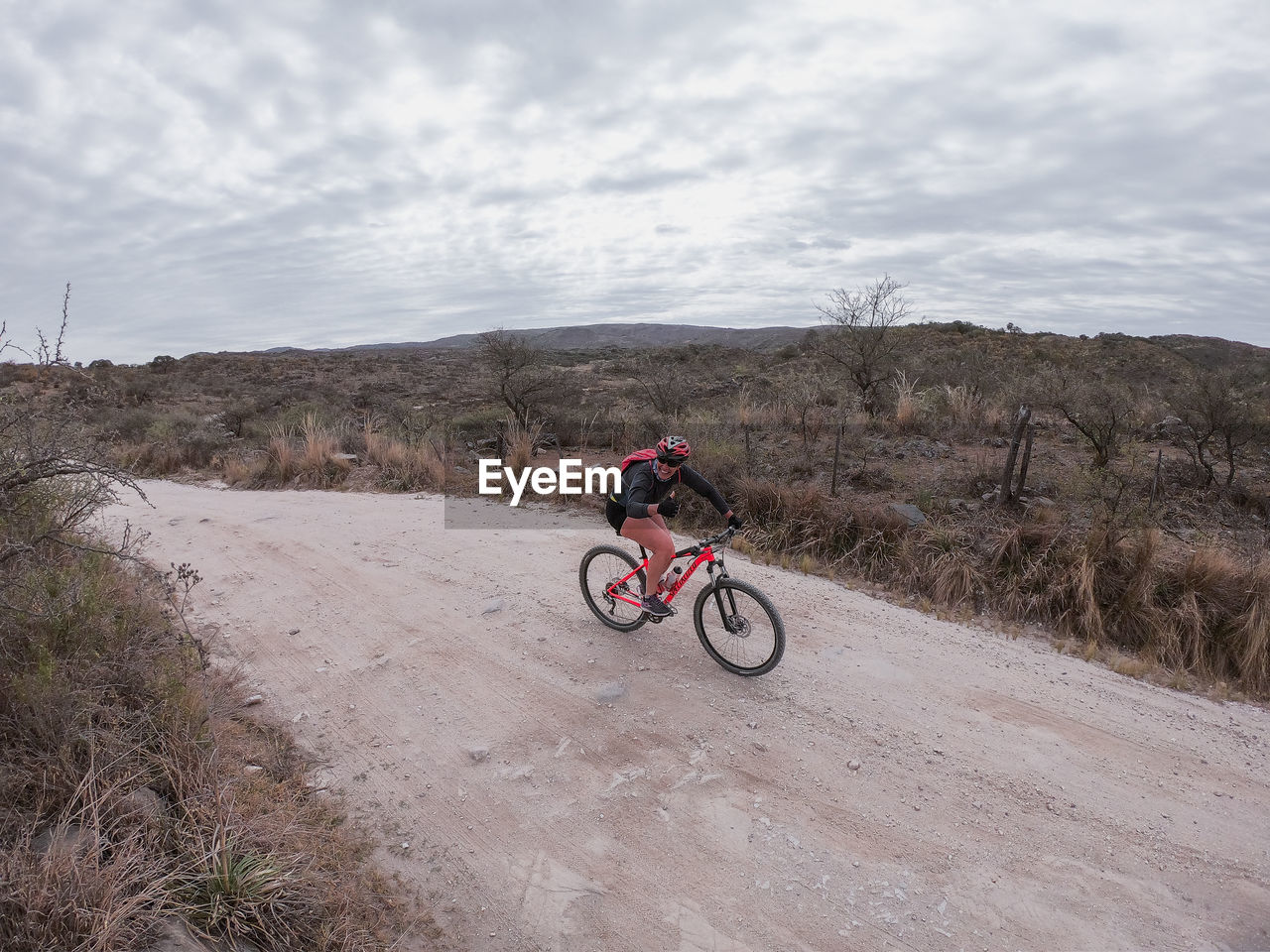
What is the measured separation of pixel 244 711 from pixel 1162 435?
45.8ft

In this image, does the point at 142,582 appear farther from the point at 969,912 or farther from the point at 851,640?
the point at 969,912

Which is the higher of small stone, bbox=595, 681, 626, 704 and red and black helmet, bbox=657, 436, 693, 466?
red and black helmet, bbox=657, 436, 693, 466

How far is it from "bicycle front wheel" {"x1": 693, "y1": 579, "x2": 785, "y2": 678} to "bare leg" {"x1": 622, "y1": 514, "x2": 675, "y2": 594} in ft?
1.30

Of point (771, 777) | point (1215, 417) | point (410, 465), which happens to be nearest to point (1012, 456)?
point (1215, 417)

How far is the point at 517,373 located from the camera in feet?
54.5

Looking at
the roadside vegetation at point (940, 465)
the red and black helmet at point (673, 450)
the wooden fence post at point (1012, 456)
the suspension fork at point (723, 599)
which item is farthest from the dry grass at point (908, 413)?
the red and black helmet at point (673, 450)

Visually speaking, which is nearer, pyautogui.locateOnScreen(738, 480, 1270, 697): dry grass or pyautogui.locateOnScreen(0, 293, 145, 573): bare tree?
pyautogui.locateOnScreen(0, 293, 145, 573): bare tree

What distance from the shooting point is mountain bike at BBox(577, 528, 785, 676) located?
508 cm

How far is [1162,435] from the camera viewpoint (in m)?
11.7

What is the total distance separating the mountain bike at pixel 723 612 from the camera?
16.7 feet

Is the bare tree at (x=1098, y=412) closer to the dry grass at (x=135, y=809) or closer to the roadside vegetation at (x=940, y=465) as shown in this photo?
the roadside vegetation at (x=940, y=465)

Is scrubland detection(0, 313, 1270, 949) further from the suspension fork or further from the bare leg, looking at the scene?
the bare leg

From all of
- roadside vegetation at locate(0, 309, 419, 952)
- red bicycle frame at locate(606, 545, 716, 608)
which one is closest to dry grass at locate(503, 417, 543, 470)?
red bicycle frame at locate(606, 545, 716, 608)

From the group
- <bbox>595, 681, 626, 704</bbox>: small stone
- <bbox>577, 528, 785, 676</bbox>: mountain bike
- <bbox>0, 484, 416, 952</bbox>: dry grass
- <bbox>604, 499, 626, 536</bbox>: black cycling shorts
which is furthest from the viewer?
<bbox>604, 499, 626, 536</bbox>: black cycling shorts
